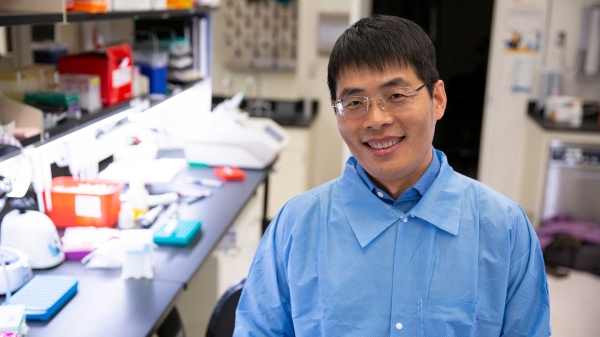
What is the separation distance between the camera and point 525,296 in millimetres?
1240

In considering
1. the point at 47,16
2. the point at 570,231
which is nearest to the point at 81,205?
the point at 47,16

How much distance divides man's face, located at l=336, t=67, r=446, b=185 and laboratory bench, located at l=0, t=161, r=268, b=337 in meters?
0.74

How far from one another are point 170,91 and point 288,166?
1215 millimetres

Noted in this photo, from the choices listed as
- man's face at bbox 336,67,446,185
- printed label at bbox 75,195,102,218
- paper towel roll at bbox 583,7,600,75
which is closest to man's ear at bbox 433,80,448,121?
man's face at bbox 336,67,446,185

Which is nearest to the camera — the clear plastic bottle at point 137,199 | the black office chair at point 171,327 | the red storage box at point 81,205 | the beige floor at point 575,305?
the black office chair at point 171,327

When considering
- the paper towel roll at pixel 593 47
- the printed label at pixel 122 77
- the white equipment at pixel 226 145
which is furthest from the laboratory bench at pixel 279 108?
the paper towel roll at pixel 593 47

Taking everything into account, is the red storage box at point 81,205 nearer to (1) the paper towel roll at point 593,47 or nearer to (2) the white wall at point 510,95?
(2) the white wall at point 510,95

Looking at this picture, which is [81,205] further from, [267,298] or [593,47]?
[593,47]

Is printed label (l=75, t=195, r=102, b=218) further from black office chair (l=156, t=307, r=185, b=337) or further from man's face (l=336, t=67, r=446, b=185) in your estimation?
man's face (l=336, t=67, r=446, b=185)

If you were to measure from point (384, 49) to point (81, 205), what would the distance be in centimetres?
142

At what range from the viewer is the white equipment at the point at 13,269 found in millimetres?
1667

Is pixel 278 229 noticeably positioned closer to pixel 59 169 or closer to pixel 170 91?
pixel 59 169

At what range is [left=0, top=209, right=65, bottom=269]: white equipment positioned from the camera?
1.81 metres

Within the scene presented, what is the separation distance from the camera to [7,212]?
73.4 inches
